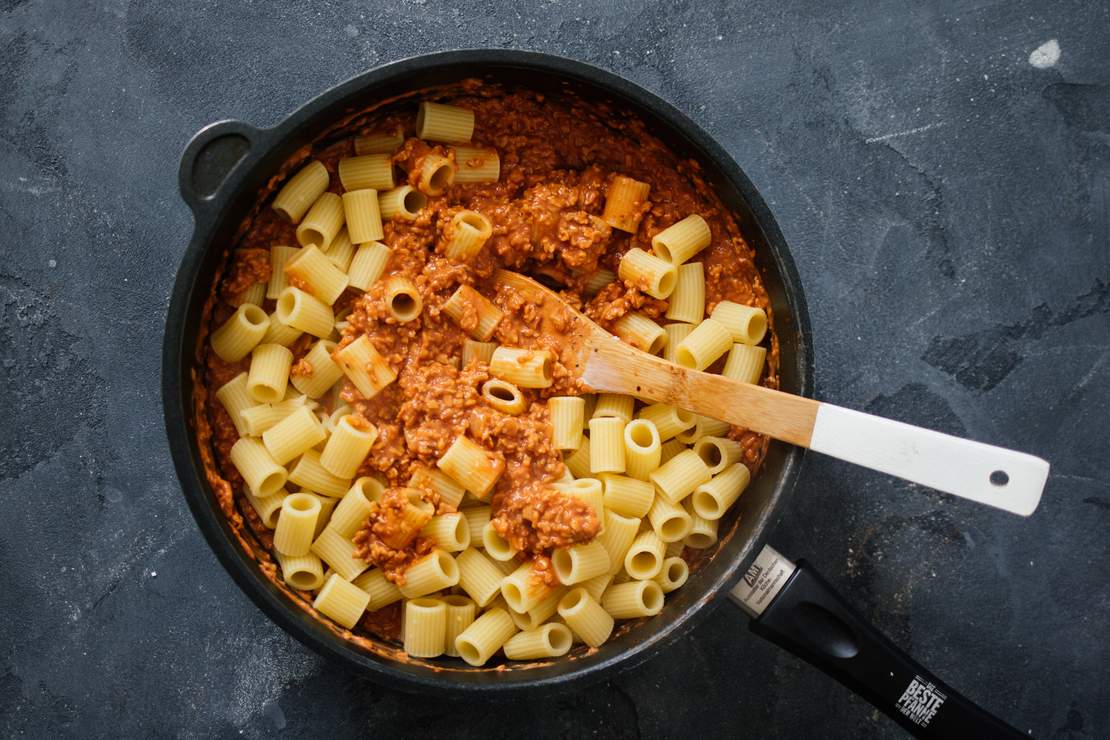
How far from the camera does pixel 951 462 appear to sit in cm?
210

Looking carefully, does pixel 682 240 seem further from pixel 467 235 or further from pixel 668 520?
pixel 668 520

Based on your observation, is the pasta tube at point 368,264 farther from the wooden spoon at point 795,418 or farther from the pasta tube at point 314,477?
the pasta tube at point 314,477

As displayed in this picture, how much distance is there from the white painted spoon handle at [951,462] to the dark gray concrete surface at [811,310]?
0.54 meters

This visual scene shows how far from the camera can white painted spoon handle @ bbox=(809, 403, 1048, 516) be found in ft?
6.81

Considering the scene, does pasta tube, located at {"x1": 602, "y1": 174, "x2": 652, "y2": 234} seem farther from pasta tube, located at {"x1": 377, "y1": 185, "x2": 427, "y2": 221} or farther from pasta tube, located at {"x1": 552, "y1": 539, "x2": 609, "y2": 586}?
pasta tube, located at {"x1": 552, "y1": 539, "x2": 609, "y2": 586}

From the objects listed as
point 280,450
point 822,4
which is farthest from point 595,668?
point 822,4

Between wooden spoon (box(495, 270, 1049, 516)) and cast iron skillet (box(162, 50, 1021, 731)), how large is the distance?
4.9 inches

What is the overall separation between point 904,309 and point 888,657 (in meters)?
0.99

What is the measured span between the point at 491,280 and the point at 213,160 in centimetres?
79

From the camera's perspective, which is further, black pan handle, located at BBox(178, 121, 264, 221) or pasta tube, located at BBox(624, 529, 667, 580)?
pasta tube, located at BBox(624, 529, 667, 580)

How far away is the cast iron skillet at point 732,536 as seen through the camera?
7.13 feet

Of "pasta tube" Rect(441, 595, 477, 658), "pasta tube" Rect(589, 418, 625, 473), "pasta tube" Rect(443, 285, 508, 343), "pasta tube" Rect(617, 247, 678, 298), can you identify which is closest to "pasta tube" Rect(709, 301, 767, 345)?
"pasta tube" Rect(617, 247, 678, 298)

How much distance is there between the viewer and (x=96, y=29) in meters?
2.63

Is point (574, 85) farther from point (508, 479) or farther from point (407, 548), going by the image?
point (407, 548)
